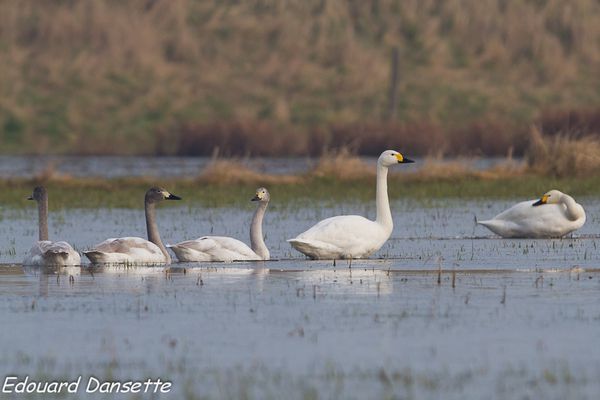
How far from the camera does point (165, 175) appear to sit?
3881 centimetres

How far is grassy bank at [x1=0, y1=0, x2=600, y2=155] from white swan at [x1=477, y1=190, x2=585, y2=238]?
3233 cm

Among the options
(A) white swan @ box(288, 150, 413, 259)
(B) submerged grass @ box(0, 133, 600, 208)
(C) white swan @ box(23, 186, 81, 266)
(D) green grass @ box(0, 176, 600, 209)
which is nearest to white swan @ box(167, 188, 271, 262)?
(A) white swan @ box(288, 150, 413, 259)

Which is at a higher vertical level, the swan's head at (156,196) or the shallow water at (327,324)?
the swan's head at (156,196)

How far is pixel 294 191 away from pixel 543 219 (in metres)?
11.5

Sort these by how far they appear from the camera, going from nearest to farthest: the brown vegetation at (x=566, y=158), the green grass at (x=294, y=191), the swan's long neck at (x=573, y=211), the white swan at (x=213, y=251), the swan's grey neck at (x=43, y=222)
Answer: the white swan at (x=213, y=251) → the swan's grey neck at (x=43, y=222) → the swan's long neck at (x=573, y=211) → the green grass at (x=294, y=191) → the brown vegetation at (x=566, y=158)

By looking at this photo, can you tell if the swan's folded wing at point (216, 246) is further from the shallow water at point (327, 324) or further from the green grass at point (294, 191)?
the green grass at point (294, 191)

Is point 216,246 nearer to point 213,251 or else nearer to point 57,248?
point 213,251

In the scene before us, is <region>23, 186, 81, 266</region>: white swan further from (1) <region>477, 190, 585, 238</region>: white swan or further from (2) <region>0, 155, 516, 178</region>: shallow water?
(2) <region>0, 155, 516, 178</region>: shallow water

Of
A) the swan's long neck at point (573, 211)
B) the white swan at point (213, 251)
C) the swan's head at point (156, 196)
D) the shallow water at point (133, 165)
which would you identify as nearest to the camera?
the white swan at point (213, 251)

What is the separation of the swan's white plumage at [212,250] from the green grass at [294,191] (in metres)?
10.2

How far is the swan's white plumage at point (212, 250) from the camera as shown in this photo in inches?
669

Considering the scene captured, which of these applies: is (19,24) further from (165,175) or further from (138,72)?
(165,175)

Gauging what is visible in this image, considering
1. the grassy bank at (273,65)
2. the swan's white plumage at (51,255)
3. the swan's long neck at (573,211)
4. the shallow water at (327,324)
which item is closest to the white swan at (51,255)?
the swan's white plumage at (51,255)

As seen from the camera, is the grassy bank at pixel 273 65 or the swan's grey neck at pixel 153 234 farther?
the grassy bank at pixel 273 65
